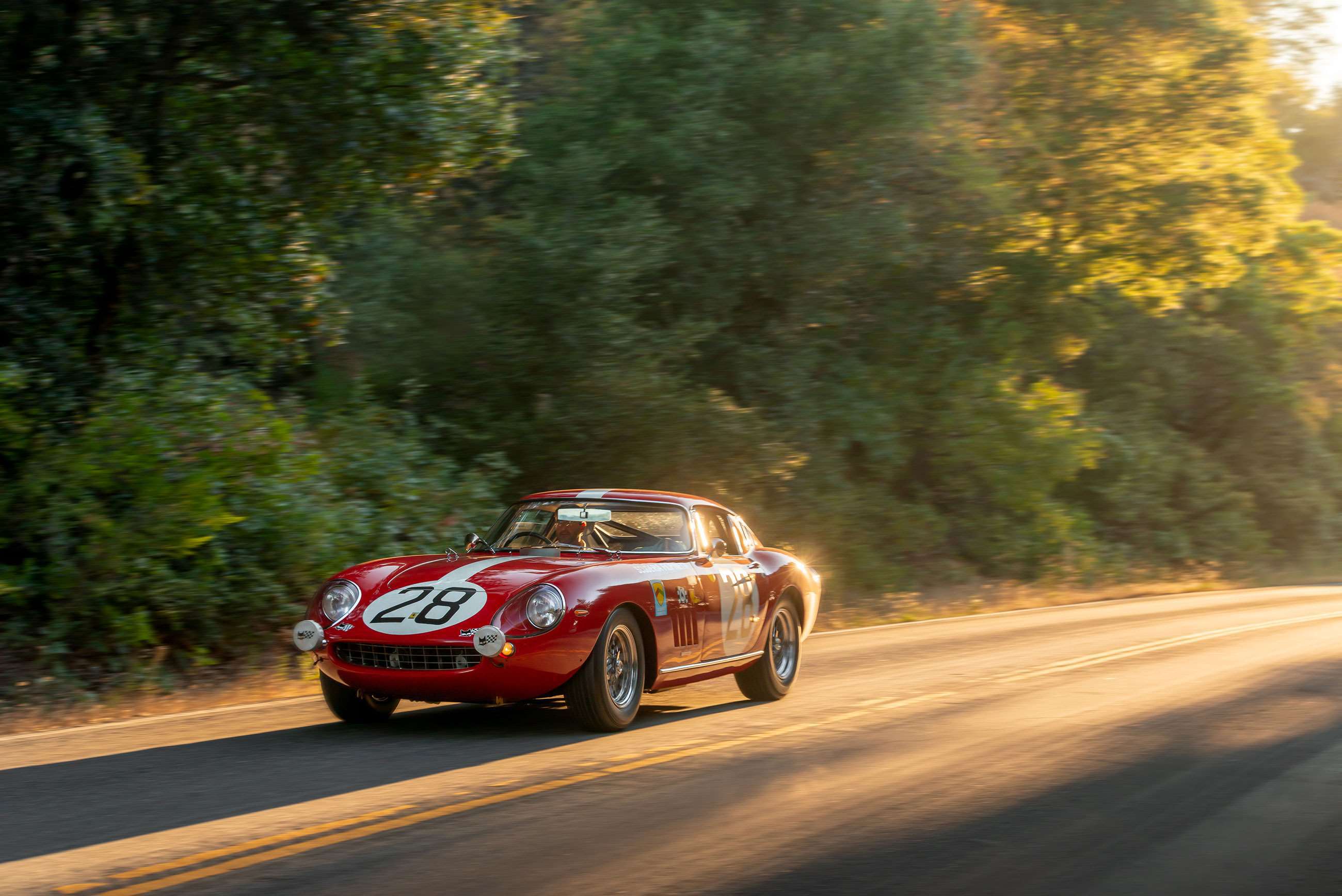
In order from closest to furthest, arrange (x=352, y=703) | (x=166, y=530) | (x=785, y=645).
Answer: (x=352, y=703)
(x=785, y=645)
(x=166, y=530)

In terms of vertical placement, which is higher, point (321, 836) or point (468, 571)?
point (468, 571)

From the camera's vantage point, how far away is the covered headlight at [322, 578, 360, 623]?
27.7ft

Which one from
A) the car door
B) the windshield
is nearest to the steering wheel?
the windshield

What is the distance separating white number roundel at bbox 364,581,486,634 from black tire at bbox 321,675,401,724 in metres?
0.63

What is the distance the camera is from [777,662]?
35.7 feet

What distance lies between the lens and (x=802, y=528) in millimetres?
21297

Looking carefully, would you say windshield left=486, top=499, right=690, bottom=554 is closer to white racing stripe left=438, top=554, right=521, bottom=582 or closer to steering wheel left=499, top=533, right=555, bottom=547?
steering wheel left=499, top=533, right=555, bottom=547

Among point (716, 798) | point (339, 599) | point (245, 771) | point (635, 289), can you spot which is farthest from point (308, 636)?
point (635, 289)

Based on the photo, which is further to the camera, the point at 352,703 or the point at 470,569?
the point at 352,703

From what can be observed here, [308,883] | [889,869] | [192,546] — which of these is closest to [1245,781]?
[889,869]

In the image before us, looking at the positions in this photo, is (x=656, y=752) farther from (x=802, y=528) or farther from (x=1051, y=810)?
(x=802, y=528)

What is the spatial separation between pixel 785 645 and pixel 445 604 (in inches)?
140

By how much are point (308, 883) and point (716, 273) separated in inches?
685

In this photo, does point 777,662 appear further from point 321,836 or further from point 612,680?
point 321,836
